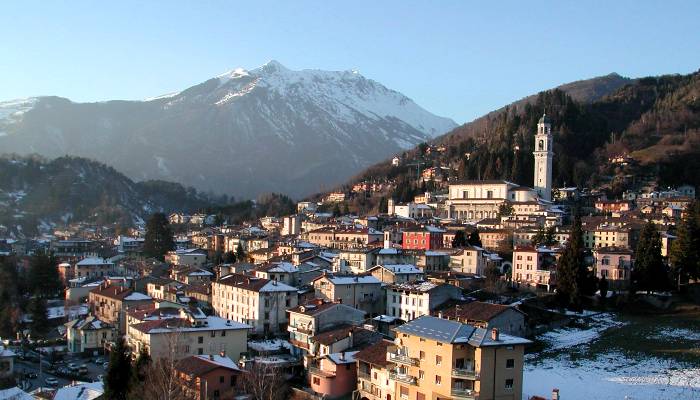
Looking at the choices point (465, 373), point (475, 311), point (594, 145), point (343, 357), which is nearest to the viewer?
point (465, 373)

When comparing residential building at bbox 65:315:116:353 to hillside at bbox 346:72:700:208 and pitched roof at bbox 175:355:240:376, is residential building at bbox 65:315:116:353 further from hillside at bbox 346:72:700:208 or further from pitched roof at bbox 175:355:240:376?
hillside at bbox 346:72:700:208

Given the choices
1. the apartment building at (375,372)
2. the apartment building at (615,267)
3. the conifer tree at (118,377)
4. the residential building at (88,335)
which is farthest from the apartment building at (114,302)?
the apartment building at (615,267)

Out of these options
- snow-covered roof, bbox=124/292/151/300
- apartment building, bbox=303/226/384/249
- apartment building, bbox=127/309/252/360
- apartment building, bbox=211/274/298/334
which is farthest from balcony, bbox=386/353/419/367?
apartment building, bbox=303/226/384/249

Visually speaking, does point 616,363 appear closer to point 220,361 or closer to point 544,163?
point 220,361

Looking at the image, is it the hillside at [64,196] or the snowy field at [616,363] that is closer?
the snowy field at [616,363]

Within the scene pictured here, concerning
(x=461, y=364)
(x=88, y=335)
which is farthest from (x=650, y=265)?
(x=88, y=335)

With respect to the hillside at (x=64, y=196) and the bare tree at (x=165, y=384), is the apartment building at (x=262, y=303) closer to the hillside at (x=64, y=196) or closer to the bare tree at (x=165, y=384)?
the bare tree at (x=165, y=384)
